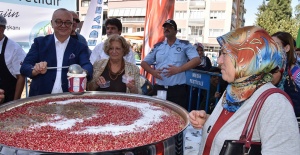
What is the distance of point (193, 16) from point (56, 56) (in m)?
48.2

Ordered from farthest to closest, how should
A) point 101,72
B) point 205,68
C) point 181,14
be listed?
point 181,14
point 205,68
point 101,72

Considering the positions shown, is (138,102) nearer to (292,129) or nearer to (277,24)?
(292,129)

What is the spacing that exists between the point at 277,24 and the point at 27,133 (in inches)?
1253

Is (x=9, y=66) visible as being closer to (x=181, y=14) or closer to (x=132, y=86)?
(x=132, y=86)

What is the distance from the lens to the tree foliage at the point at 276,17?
90.8 feet

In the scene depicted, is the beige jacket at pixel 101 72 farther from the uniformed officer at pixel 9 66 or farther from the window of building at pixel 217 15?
the window of building at pixel 217 15

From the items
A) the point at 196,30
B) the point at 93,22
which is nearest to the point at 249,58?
the point at 93,22

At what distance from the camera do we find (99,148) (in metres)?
1.35

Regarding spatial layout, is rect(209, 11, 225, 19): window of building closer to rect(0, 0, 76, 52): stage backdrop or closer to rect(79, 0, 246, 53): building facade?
rect(79, 0, 246, 53): building facade

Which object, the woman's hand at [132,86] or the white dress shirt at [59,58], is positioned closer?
the white dress shirt at [59,58]

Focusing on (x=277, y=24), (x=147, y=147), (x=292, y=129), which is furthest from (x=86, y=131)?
(x=277, y=24)

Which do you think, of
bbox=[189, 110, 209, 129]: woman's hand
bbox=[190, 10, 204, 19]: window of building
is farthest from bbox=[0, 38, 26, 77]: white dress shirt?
bbox=[190, 10, 204, 19]: window of building

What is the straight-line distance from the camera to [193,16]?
48.8 m

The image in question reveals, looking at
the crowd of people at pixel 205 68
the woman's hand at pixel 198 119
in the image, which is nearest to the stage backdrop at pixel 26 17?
the crowd of people at pixel 205 68
